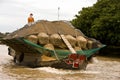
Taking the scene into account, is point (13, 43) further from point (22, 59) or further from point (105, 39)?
point (105, 39)

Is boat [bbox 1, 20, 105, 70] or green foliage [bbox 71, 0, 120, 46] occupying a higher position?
green foliage [bbox 71, 0, 120, 46]

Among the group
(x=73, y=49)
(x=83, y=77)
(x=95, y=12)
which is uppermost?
(x=95, y=12)

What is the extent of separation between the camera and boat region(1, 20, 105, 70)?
19.4 metres

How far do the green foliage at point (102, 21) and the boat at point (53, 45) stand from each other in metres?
13.6

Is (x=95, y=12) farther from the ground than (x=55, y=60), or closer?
farther from the ground

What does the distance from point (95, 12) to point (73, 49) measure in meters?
20.4

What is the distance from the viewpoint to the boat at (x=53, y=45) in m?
19.4

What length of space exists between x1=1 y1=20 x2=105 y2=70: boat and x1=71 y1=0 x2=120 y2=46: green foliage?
44.7ft

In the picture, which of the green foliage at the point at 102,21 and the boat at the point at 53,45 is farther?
the green foliage at the point at 102,21

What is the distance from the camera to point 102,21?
120 ft

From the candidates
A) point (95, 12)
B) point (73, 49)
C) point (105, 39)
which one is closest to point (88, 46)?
point (73, 49)

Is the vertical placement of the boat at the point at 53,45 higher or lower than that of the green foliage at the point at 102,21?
lower

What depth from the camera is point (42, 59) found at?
1972 cm

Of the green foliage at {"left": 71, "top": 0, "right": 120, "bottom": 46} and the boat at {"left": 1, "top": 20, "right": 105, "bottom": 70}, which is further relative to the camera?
the green foliage at {"left": 71, "top": 0, "right": 120, "bottom": 46}
